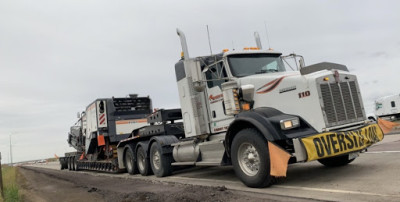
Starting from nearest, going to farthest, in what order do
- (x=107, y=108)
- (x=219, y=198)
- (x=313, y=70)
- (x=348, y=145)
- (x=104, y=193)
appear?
(x=219, y=198) < (x=348, y=145) < (x=313, y=70) < (x=104, y=193) < (x=107, y=108)

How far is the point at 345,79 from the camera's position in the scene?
257 inches

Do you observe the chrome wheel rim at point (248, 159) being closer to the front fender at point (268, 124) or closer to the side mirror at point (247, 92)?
the front fender at point (268, 124)

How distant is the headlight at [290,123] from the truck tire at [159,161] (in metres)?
4.97

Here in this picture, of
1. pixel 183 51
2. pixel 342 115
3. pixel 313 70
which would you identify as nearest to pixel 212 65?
pixel 183 51

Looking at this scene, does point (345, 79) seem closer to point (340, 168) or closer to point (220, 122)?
point (340, 168)

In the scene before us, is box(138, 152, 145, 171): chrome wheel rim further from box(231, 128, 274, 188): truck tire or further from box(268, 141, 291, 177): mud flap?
box(268, 141, 291, 177): mud flap

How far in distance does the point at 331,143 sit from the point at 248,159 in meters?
1.57

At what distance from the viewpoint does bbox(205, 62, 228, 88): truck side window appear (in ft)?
25.3

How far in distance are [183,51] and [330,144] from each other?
4.34 meters

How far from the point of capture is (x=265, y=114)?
6.34 meters

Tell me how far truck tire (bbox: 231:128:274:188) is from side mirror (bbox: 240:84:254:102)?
824mm

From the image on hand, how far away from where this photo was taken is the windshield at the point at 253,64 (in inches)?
297

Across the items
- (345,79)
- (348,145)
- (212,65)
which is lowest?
(348,145)

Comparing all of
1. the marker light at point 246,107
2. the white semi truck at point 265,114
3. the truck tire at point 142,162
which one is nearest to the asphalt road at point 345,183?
the white semi truck at point 265,114
